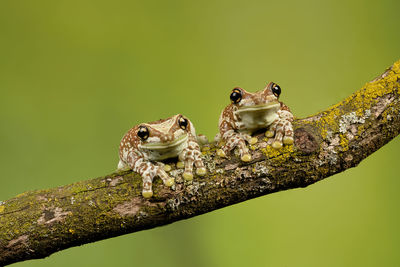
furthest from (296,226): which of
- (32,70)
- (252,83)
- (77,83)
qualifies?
(32,70)

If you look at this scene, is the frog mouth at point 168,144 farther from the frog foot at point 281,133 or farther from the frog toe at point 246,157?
the frog foot at point 281,133

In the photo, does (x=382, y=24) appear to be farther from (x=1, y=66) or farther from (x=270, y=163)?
(x=1, y=66)

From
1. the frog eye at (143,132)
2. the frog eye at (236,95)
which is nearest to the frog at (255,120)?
the frog eye at (236,95)

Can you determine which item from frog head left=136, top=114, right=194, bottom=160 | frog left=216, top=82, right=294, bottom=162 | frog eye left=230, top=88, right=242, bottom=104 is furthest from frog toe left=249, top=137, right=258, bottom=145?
frog head left=136, top=114, right=194, bottom=160

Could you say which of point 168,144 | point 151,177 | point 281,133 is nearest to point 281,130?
point 281,133

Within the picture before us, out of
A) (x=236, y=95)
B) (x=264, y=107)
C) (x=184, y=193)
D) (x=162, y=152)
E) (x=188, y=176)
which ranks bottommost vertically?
(x=184, y=193)

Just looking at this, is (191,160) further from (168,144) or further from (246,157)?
(246,157)
